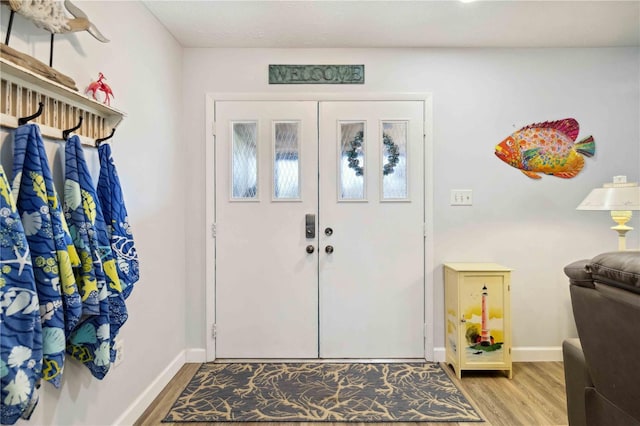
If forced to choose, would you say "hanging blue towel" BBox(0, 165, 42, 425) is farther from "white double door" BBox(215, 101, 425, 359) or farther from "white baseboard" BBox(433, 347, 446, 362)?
"white baseboard" BBox(433, 347, 446, 362)

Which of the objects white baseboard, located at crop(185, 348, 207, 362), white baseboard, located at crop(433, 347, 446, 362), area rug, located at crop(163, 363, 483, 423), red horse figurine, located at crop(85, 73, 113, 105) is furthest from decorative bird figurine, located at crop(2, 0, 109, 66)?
white baseboard, located at crop(433, 347, 446, 362)

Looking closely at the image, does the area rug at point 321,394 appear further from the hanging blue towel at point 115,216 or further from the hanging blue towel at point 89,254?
the hanging blue towel at point 115,216

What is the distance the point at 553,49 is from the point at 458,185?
131 cm

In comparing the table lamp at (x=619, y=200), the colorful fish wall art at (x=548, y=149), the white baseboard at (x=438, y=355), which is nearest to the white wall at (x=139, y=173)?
the white baseboard at (x=438, y=355)

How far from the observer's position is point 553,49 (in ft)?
8.93

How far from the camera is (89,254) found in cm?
135

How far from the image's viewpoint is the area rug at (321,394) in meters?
1.99

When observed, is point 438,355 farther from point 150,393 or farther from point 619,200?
point 150,393

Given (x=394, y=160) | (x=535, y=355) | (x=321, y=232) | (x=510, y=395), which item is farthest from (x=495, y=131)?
(x=510, y=395)

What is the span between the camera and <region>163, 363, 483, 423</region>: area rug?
199 cm

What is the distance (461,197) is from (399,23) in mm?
1366

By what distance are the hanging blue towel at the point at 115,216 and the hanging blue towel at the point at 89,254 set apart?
99mm

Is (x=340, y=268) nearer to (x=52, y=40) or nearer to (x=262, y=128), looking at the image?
(x=262, y=128)

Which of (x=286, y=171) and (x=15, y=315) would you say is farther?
(x=286, y=171)
